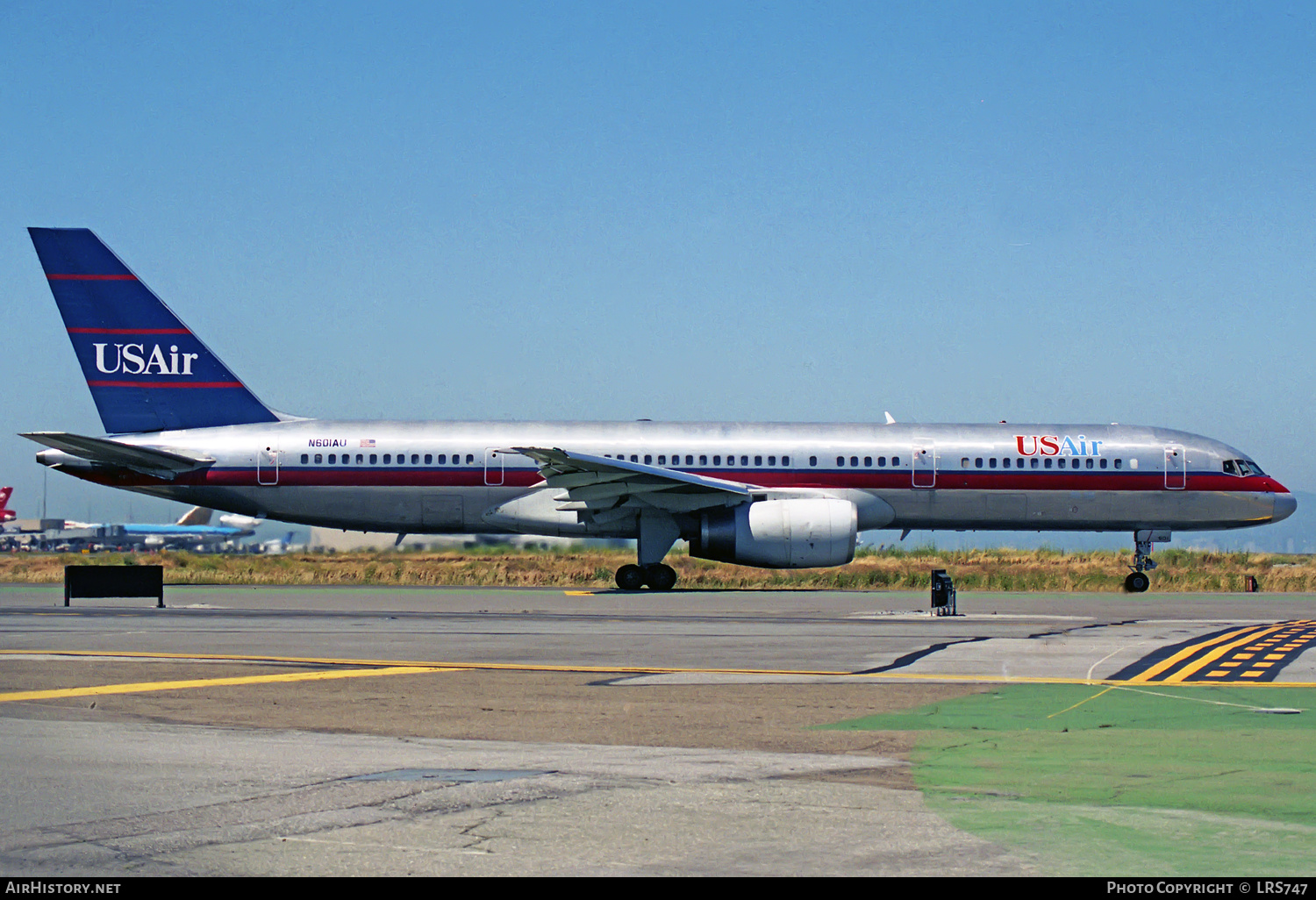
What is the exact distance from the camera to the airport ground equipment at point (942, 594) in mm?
22703

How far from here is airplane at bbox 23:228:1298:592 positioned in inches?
1267

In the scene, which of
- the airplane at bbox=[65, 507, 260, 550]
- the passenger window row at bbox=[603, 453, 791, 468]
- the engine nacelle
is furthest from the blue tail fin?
the airplane at bbox=[65, 507, 260, 550]

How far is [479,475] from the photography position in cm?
3228

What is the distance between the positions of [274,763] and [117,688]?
15.6 feet

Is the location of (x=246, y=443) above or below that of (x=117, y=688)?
above

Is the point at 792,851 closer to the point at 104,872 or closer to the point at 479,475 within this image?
the point at 104,872

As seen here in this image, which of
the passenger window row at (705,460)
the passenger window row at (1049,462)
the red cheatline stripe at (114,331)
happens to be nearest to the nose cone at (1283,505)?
the passenger window row at (1049,462)

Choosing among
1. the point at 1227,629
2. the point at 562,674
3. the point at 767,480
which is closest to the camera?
the point at 562,674

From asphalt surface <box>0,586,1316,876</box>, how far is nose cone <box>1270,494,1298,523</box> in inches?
566

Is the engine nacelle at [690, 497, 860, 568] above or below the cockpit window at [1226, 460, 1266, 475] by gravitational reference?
below

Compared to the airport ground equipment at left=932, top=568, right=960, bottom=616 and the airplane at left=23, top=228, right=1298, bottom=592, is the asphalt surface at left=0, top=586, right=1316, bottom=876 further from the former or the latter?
the airplane at left=23, top=228, right=1298, bottom=592

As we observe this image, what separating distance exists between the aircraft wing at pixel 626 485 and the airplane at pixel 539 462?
30cm

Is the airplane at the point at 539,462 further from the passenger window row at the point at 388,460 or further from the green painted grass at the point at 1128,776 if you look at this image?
the green painted grass at the point at 1128,776
